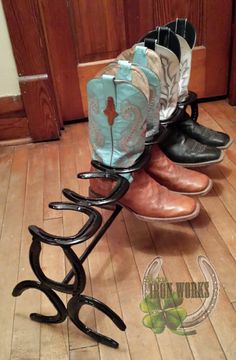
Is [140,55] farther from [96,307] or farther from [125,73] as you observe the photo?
[96,307]

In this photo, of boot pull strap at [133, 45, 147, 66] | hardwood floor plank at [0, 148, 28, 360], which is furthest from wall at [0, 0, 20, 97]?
boot pull strap at [133, 45, 147, 66]

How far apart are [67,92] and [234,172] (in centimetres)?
82

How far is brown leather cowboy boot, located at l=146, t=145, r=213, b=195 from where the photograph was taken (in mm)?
1130

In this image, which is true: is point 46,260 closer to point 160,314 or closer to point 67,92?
point 160,314

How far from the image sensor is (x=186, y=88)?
126 cm

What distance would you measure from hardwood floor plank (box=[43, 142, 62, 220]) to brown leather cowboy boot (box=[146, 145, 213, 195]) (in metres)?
0.35

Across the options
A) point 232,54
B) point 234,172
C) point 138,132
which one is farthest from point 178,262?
point 232,54

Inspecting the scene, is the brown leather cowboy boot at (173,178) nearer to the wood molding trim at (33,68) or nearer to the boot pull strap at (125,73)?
the boot pull strap at (125,73)

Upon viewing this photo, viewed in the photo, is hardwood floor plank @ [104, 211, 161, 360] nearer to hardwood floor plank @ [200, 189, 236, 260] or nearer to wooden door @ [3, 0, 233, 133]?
hardwood floor plank @ [200, 189, 236, 260]

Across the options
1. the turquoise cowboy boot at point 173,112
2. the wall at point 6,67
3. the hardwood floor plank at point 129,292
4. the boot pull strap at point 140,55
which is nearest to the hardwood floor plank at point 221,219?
the turquoise cowboy boot at point 173,112

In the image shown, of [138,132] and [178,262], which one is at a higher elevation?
[138,132]

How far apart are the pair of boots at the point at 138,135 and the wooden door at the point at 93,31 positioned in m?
0.62

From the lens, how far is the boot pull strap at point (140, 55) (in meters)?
0.98

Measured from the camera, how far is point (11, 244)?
1.14 meters
